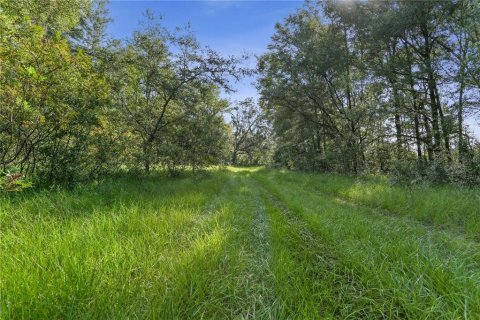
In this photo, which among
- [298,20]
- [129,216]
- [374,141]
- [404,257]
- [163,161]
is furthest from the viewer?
[298,20]

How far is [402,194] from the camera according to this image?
6738mm

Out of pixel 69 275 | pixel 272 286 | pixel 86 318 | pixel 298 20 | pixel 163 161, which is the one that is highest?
pixel 298 20

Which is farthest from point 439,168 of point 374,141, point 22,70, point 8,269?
point 22,70

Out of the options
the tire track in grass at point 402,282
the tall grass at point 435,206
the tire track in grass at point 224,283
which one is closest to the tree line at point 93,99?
the tire track in grass at point 224,283

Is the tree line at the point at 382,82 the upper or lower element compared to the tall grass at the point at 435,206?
upper

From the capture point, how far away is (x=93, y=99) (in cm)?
637

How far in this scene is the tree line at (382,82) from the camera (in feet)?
29.9

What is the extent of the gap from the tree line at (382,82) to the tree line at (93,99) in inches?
294

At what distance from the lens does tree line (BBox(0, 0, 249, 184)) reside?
450 centimetres

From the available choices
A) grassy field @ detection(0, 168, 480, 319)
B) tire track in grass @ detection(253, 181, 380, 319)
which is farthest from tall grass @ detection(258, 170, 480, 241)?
tire track in grass @ detection(253, 181, 380, 319)

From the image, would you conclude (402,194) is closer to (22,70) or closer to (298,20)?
(22,70)

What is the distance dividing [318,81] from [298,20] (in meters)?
4.65

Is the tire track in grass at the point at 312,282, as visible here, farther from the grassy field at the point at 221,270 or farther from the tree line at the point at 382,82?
the tree line at the point at 382,82

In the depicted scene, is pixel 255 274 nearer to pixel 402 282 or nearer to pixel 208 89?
pixel 402 282
